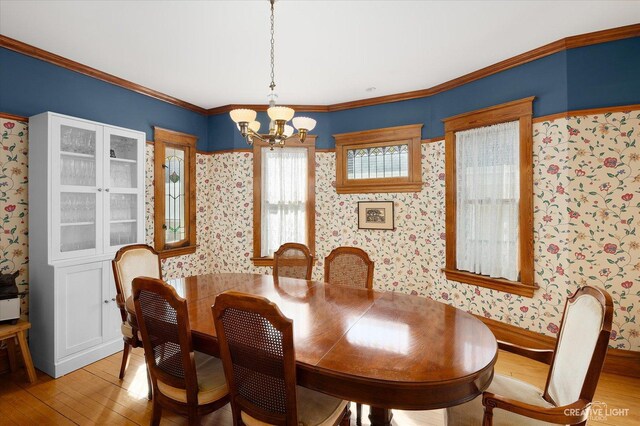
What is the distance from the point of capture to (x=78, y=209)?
2.77 m

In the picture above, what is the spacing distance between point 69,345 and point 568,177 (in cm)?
434

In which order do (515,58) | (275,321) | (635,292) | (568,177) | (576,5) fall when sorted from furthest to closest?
(515,58) < (568,177) < (635,292) < (576,5) < (275,321)

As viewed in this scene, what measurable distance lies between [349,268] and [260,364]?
1.46m

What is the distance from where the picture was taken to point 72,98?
3002 millimetres

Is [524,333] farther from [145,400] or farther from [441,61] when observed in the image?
[145,400]

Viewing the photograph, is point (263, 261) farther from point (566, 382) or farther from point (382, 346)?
point (566, 382)

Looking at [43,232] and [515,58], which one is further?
[515,58]

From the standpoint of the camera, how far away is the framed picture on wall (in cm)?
386

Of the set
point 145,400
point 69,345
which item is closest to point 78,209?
point 69,345

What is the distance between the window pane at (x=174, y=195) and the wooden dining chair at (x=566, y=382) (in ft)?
11.7

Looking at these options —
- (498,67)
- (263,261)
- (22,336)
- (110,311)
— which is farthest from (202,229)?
(498,67)

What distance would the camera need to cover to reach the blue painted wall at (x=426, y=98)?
2.53m

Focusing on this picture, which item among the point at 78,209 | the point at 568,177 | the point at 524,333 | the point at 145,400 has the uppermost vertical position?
the point at 568,177

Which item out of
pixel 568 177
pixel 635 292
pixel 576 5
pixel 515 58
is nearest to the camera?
pixel 576 5
